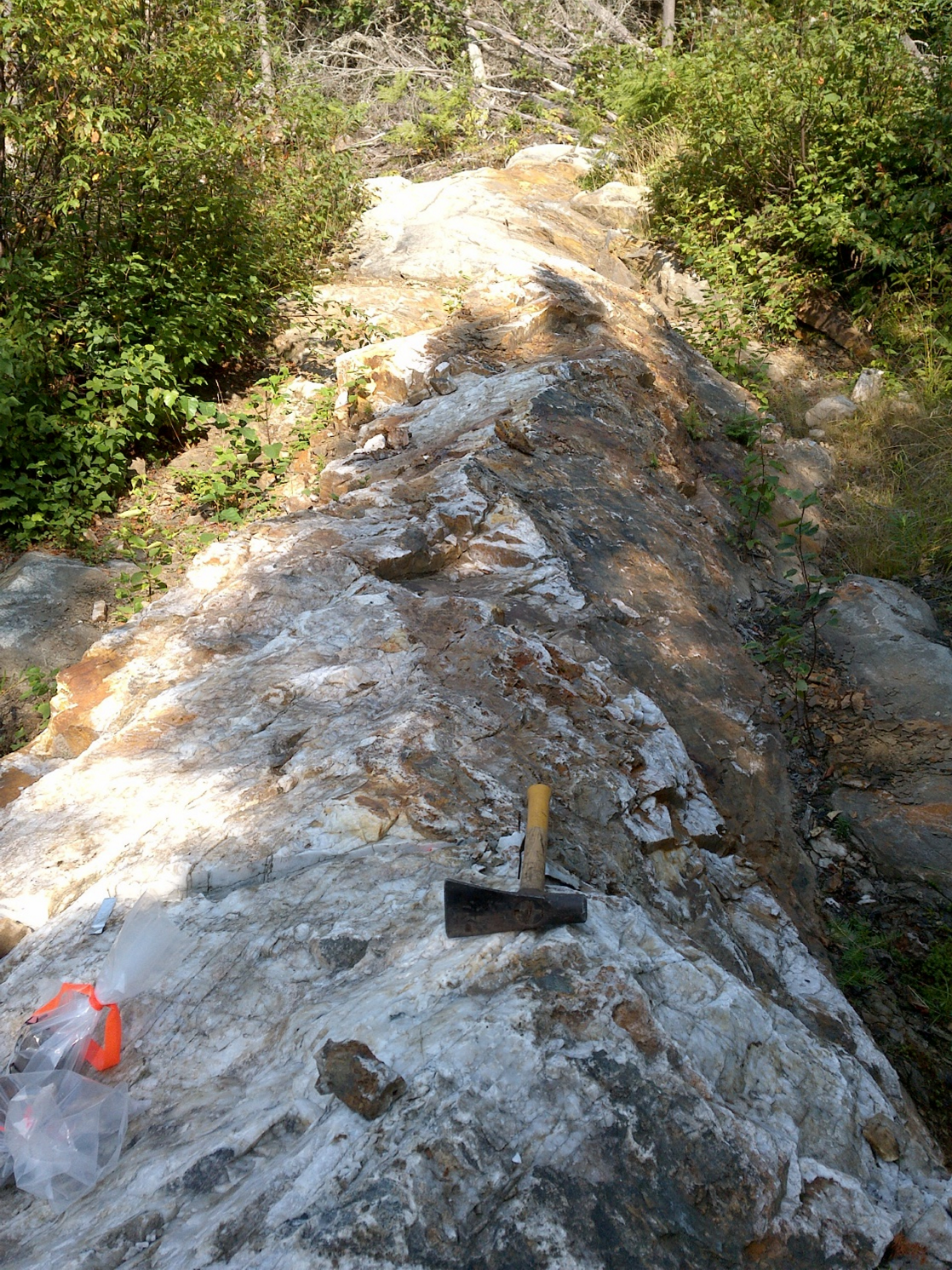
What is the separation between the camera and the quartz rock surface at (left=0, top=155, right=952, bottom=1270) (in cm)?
126

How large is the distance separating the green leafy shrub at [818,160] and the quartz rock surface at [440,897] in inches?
182

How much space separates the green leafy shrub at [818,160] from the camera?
23.8 feet

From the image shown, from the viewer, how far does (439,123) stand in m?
11.3

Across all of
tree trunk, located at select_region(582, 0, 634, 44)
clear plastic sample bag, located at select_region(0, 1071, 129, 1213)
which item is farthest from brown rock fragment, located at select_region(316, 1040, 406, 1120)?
tree trunk, located at select_region(582, 0, 634, 44)

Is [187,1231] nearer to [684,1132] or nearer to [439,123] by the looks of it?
[684,1132]

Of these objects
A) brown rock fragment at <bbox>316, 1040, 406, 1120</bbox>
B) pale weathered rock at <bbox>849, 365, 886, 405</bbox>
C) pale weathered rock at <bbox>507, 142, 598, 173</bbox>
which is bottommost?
pale weathered rock at <bbox>849, 365, 886, 405</bbox>

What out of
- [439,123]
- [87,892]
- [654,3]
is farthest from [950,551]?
[654,3]

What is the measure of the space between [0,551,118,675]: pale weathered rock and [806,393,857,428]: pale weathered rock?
5.41m

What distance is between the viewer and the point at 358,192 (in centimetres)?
805

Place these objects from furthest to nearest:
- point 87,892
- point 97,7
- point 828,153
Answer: point 828,153 < point 97,7 < point 87,892

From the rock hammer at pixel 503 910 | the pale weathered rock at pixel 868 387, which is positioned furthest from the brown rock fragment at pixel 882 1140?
the pale weathered rock at pixel 868 387

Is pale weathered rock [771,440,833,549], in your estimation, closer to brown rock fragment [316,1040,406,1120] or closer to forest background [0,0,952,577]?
forest background [0,0,952,577]

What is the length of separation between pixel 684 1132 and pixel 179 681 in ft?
6.98

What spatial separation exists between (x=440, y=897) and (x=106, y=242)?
5.06 meters
